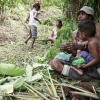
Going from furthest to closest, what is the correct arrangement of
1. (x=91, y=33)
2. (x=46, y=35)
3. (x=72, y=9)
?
(x=46, y=35) < (x=72, y=9) < (x=91, y=33)

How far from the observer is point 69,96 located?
9.66ft

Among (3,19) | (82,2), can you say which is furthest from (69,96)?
(3,19)

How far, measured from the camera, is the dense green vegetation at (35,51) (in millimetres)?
3027

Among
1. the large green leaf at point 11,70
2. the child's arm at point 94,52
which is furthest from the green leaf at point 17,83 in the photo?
the child's arm at point 94,52

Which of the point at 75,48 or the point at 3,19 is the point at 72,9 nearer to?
the point at 75,48

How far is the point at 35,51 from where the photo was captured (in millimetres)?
5480

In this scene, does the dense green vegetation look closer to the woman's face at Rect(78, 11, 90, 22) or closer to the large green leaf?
the large green leaf

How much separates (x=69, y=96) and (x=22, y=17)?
583cm

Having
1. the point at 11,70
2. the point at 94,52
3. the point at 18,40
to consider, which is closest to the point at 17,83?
the point at 11,70

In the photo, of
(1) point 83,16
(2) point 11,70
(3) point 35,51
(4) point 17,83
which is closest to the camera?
(4) point 17,83

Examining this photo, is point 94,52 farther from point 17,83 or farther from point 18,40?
point 18,40

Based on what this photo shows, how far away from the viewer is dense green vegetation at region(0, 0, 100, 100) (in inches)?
119

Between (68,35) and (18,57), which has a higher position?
(68,35)

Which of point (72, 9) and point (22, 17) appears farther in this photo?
point (22, 17)
